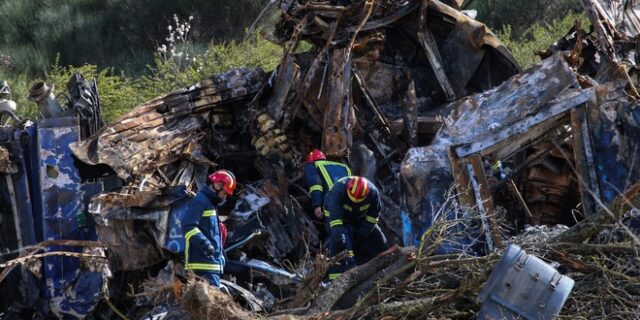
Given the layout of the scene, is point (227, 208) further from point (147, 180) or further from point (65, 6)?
point (65, 6)

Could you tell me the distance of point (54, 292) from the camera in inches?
380

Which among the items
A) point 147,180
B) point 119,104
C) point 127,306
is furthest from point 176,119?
point 119,104

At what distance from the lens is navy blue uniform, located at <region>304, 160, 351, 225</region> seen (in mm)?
9656

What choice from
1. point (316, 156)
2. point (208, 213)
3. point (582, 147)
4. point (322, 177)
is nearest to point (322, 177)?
point (322, 177)

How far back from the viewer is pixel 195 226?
27.5ft

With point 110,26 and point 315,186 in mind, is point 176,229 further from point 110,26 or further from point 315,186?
point 110,26

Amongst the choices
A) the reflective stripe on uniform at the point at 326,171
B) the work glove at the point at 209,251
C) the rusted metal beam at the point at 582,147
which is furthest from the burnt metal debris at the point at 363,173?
the reflective stripe on uniform at the point at 326,171

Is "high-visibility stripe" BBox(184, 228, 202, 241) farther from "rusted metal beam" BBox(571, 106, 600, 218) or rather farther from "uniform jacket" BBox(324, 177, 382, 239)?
"rusted metal beam" BBox(571, 106, 600, 218)

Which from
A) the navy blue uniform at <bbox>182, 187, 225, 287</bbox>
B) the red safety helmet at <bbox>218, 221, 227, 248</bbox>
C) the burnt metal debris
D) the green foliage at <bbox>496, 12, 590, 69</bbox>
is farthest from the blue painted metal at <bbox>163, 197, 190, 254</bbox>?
the green foliage at <bbox>496, 12, 590, 69</bbox>

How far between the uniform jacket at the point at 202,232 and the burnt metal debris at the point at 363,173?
20cm

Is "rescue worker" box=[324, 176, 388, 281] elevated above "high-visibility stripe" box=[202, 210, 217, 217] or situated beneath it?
situated beneath

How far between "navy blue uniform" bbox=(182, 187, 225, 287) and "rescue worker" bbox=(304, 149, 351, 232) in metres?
1.38

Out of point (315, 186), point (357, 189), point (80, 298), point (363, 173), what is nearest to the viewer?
point (357, 189)

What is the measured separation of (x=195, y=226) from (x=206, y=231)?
0.11 metres
